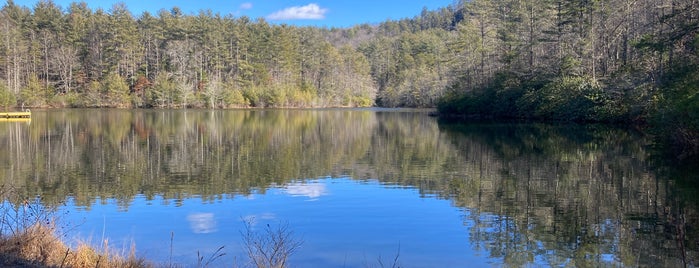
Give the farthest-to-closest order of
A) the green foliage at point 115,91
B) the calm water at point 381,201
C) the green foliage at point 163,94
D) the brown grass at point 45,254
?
the green foliage at point 163,94, the green foliage at point 115,91, the calm water at point 381,201, the brown grass at point 45,254

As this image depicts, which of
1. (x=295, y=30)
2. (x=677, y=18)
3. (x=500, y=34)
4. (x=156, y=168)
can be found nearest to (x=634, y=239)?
(x=156, y=168)

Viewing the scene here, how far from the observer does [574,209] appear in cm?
1248

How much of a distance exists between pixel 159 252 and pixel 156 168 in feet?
35.1

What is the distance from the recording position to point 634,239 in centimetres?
991

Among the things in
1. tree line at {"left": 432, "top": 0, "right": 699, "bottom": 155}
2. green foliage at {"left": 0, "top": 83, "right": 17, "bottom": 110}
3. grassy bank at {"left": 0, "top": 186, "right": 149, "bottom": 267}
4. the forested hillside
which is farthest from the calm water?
green foliage at {"left": 0, "top": 83, "right": 17, "bottom": 110}

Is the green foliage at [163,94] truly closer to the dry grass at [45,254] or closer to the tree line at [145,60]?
the tree line at [145,60]

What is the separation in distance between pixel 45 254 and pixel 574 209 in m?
10.2

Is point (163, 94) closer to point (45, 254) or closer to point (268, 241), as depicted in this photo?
point (268, 241)

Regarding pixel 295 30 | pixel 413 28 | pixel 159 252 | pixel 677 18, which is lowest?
pixel 159 252

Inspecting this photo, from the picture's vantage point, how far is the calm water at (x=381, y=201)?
955 cm

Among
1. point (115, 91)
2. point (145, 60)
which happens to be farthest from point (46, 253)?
point (145, 60)

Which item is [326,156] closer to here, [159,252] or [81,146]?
[81,146]

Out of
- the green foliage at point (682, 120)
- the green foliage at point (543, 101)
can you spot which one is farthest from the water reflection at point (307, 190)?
the green foliage at point (543, 101)

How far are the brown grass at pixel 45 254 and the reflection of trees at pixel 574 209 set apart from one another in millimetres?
5903
